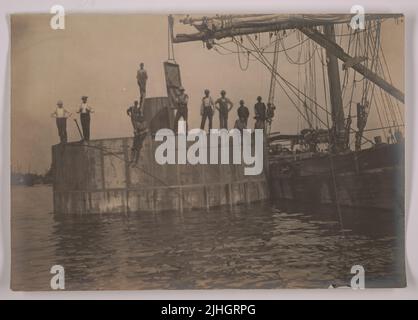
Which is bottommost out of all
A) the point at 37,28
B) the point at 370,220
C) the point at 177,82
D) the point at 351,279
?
→ the point at 351,279

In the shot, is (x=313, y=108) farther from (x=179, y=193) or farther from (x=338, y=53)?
(x=179, y=193)

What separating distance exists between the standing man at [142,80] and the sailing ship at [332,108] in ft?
0.76

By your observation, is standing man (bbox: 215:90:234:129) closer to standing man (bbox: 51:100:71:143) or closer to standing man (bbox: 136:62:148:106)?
standing man (bbox: 136:62:148:106)

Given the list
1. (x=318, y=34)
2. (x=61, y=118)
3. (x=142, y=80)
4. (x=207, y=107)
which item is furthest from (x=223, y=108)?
(x=61, y=118)

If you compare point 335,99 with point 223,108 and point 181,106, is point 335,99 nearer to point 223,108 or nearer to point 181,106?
point 223,108

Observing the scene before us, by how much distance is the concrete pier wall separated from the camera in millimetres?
1652

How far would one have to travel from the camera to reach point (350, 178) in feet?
5.49

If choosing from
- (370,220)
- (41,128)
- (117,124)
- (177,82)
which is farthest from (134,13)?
(370,220)

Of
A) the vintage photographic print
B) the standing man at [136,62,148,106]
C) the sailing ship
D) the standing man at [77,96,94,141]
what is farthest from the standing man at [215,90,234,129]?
the standing man at [77,96,94,141]

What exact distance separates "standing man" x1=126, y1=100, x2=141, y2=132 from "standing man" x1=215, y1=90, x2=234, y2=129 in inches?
10.2

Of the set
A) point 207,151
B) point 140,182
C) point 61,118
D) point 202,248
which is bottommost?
point 202,248

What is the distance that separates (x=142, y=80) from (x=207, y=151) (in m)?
0.32

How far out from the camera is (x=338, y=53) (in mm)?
1680

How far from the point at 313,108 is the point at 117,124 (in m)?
0.65
